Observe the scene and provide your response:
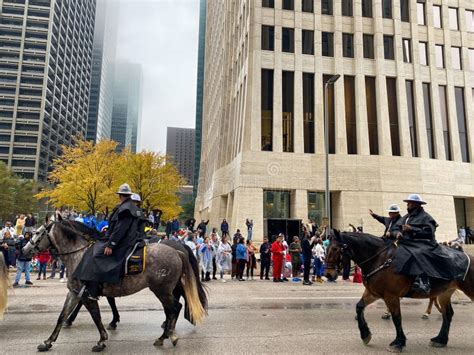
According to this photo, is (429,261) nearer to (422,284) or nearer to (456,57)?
(422,284)

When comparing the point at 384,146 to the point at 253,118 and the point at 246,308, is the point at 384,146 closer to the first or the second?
the point at 253,118

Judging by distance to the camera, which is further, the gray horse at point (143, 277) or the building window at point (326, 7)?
the building window at point (326, 7)

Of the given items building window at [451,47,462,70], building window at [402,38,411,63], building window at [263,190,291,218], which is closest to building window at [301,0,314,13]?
building window at [402,38,411,63]

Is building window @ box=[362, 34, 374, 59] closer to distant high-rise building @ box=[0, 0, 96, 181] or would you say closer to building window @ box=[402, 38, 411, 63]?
building window @ box=[402, 38, 411, 63]

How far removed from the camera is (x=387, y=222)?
799 cm

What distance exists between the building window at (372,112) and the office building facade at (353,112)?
0.09 m

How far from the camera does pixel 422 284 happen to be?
647 cm

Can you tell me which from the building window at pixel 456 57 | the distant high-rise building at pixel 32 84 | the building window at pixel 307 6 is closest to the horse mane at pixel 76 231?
the building window at pixel 307 6

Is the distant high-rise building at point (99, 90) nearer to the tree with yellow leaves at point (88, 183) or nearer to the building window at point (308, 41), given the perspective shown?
the tree with yellow leaves at point (88, 183)

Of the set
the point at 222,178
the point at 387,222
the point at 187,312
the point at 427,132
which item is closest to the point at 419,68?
the point at 427,132

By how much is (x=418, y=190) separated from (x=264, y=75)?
17.0 metres

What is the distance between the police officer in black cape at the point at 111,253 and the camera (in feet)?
20.2

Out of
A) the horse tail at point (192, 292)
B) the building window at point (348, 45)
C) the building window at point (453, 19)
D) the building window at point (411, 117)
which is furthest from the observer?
the building window at point (453, 19)

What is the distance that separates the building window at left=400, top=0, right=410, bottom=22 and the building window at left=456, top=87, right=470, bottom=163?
835cm
